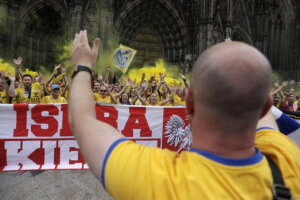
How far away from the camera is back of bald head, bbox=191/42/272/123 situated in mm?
789

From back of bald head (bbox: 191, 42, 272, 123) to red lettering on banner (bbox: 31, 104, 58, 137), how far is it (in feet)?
11.4

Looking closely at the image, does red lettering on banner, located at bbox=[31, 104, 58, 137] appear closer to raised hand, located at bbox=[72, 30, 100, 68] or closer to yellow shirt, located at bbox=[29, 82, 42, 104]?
yellow shirt, located at bbox=[29, 82, 42, 104]

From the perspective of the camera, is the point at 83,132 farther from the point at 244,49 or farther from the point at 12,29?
the point at 12,29

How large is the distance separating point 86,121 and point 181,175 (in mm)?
380

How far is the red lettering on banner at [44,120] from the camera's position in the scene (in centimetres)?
384

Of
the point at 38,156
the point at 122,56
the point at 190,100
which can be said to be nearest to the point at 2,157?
the point at 38,156

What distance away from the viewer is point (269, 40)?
24.2 metres

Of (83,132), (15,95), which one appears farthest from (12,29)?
(83,132)

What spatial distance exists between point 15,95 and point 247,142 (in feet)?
18.0

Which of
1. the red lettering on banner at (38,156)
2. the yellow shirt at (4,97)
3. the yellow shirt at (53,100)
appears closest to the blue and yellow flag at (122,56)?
the yellow shirt at (53,100)

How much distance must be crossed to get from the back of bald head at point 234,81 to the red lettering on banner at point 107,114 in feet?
11.5

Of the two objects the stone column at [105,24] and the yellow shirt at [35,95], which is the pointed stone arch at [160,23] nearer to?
the stone column at [105,24]

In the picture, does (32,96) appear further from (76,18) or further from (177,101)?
(76,18)

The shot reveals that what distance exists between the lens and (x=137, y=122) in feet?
14.1
